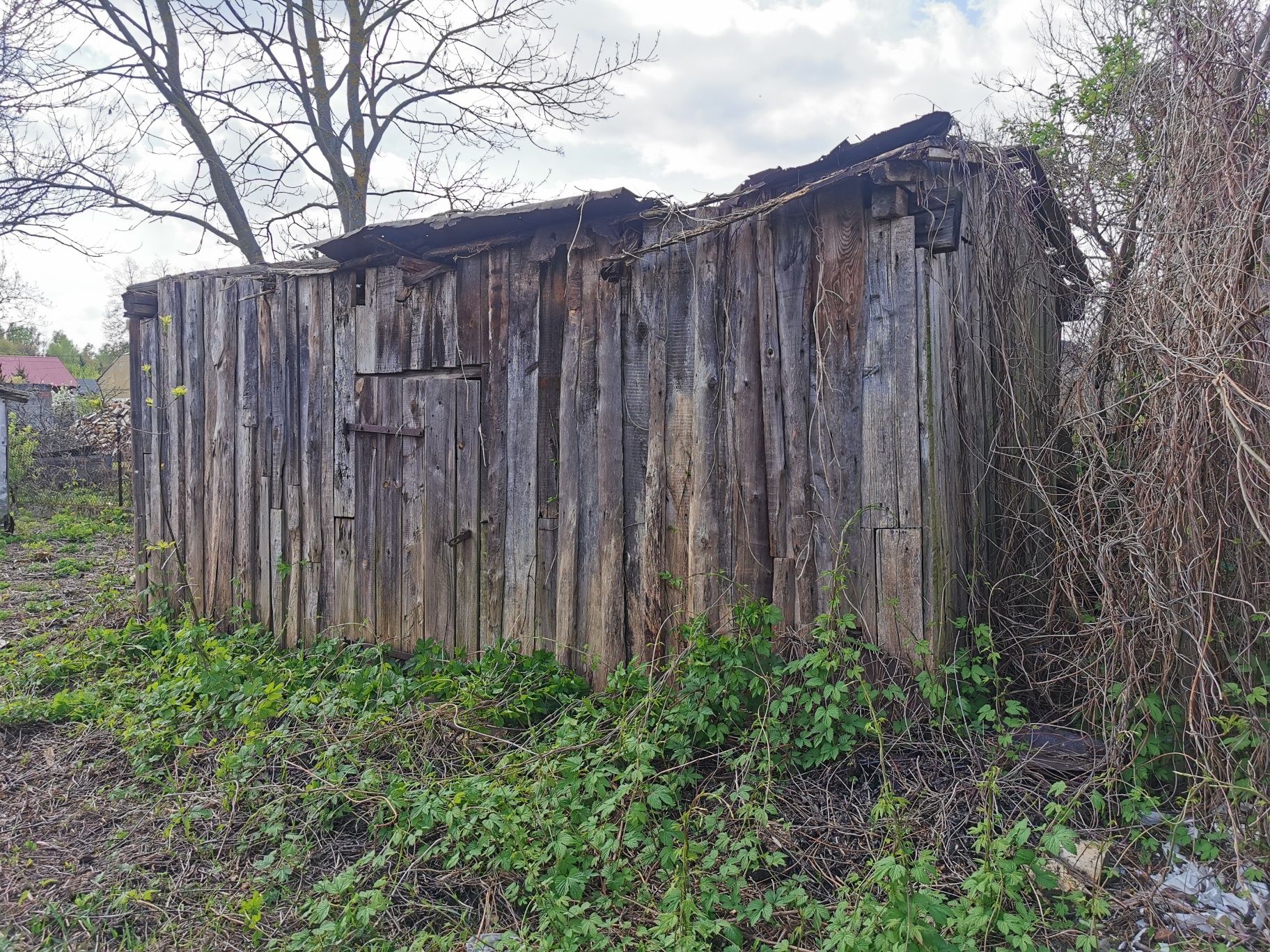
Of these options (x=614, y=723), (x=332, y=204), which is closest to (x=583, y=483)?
(x=614, y=723)

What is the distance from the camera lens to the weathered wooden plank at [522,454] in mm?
4746

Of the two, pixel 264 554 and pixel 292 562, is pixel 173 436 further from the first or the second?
pixel 292 562

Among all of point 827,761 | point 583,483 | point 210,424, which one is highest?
point 210,424

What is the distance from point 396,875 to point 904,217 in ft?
11.5

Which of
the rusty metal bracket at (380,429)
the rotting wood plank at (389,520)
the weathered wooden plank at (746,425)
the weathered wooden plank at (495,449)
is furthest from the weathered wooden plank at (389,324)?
the weathered wooden plank at (746,425)

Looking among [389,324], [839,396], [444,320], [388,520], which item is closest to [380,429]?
[388,520]

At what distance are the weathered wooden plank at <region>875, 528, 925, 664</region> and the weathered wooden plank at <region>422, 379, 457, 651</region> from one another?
2676mm

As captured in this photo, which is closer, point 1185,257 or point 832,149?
point 1185,257

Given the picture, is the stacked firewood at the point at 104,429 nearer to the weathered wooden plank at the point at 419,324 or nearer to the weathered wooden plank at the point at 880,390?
the weathered wooden plank at the point at 419,324

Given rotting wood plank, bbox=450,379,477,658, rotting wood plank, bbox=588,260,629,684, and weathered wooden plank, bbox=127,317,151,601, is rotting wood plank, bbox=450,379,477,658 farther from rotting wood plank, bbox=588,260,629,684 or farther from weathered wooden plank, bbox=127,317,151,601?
weathered wooden plank, bbox=127,317,151,601

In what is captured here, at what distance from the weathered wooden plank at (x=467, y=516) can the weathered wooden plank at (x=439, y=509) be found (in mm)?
36

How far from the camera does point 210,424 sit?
6.48 metres

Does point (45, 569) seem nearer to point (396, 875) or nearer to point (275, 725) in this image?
point (275, 725)

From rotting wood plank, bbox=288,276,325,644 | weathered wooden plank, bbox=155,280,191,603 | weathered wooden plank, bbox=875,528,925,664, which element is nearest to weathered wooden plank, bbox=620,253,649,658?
weathered wooden plank, bbox=875,528,925,664
